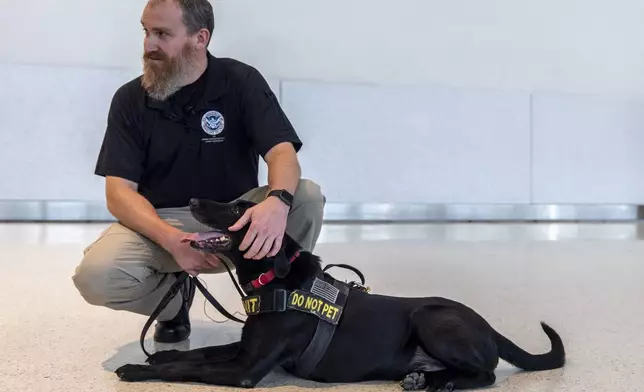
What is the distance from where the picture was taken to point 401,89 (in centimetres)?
636

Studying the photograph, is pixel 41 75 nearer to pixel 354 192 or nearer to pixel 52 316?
pixel 354 192

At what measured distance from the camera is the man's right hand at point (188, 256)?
168cm

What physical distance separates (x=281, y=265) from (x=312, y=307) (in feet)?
0.39

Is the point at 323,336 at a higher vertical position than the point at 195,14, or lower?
lower

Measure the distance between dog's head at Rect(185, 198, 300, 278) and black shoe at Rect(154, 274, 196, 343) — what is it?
Result: 55 cm

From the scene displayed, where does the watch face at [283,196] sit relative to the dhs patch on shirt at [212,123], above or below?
below

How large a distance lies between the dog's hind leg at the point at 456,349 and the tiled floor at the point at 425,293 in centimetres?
8

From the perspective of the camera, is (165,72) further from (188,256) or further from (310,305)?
(310,305)

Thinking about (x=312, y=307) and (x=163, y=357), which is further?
(x=163, y=357)

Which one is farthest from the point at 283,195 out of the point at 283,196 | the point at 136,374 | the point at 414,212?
the point at 414,212

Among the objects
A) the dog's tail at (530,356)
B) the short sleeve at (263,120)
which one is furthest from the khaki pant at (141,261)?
the dog's tail at (530,356)

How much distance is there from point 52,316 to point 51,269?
1125mm

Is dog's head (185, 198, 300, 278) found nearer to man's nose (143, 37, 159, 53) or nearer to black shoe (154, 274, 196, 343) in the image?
black shoe (154, 274, 196, 343)

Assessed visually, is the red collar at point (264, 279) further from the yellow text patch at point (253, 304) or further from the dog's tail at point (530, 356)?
the dog's tail at point (530, 356)
